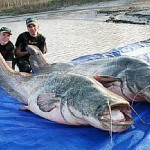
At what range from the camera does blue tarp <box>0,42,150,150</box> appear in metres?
3.02

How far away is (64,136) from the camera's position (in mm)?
3227

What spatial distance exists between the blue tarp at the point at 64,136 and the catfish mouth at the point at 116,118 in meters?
0.19

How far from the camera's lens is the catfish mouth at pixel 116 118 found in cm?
272

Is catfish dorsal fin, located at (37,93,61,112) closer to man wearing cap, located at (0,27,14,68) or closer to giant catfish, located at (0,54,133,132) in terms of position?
giant catfish, located at (0,54,133,132)

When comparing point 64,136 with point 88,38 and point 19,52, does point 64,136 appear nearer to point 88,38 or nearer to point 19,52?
point 19,52

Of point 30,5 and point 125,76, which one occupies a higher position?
point 125,76

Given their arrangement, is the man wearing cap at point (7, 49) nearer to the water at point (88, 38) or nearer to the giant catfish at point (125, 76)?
the giant catfish at point (125, 76)

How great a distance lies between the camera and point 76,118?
3088 mm

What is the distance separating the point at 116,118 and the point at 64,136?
65 centimetres

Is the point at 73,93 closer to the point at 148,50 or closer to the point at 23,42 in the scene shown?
the point at 23,42

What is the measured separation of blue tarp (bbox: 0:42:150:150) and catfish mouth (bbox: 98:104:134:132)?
19cm

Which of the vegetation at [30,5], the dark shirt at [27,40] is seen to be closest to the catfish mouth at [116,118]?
the dark shirt at [27,40]

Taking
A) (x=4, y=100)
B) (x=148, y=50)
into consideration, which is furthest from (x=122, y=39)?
Answer: (x=4, y=100)

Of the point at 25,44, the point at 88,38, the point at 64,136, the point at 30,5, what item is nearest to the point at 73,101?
the point at 64,136
